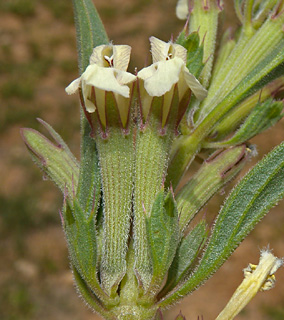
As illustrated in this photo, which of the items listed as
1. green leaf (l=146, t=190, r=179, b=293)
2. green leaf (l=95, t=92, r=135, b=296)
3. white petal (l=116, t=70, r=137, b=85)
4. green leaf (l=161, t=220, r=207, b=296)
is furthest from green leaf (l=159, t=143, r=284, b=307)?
white petal (l=116, t=70, r=137, b=85)

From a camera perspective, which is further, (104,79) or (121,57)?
(121,57)

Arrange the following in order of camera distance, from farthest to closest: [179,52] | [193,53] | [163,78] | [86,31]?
[86,31]
[193,53]
[179,52]
[163,78]

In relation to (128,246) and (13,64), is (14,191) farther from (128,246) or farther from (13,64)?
(128,246)

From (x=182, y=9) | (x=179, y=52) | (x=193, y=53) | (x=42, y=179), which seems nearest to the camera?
(x=179, y=52)

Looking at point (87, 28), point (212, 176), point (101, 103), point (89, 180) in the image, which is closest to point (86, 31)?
point (87, 28)

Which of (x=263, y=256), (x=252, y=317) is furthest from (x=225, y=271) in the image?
(x=263, y=256)

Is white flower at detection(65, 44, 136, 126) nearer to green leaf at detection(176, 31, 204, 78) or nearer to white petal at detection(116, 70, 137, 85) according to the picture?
white petal at detection(116, 70, 137, 85)

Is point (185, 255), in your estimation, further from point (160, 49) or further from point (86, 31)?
point (86, 31)
